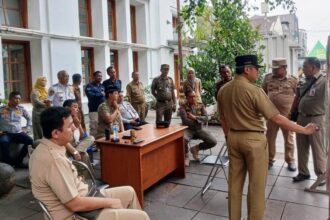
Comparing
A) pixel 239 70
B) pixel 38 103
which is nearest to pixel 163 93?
pixel 38 103

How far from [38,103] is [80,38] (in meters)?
3.66

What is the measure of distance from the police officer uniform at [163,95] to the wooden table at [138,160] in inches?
109

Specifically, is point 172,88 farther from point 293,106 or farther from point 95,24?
point 95,24

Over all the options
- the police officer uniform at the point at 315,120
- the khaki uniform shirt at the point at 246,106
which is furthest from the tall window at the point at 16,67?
the police officer uniform at the point at 315,120

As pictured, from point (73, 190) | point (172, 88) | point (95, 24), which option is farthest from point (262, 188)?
point (95, 24)

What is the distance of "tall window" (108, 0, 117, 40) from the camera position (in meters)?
11.3

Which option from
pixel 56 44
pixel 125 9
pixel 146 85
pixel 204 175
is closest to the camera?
pixel 204 175

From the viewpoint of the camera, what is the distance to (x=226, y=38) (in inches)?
377

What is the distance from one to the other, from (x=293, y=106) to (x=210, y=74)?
5.06 metres

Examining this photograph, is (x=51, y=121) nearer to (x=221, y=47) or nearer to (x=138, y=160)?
(x=138, y=160)

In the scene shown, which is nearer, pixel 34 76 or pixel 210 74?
pixel 34 76

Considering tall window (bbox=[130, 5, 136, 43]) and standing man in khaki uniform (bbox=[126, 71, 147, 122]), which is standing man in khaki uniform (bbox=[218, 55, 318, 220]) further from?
tall window (bbox=[130, 5, 136, 43])

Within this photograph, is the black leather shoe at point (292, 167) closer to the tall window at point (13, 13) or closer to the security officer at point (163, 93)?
the security officer at point (163, 93)

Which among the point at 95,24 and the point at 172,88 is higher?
the point at 95,24
